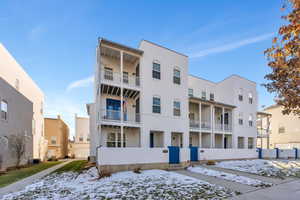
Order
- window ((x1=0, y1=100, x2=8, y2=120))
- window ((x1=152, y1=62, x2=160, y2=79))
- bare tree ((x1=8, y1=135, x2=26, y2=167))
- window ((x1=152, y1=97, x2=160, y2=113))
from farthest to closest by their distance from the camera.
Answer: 1. bare tree ((x1=8, y1=135, x2=26, y2=167))
2. window ((x1=152, y1=62, x2=160, y2=79))
3. window ((x1=152, y1=97, x2=160, y2=113))
4. window ((x1=0, y1=100, x2=8, y2=120))

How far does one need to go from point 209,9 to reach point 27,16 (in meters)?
13.1

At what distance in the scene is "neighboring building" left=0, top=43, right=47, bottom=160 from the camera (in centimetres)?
1688

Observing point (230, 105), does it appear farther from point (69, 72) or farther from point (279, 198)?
point (69, 72)

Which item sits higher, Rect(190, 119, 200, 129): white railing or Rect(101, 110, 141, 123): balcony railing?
Rect(101, 110, 141, 123): balcony railing

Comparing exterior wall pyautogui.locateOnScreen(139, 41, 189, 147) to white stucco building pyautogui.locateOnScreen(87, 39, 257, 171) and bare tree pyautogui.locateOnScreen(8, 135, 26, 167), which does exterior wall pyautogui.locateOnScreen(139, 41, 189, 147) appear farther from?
bare tree pyautogui.locateOnScreen(8, 135, 26, 167)

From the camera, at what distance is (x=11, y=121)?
1645 cm

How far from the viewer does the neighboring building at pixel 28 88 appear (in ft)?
55.4

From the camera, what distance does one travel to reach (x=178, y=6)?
12.2 m

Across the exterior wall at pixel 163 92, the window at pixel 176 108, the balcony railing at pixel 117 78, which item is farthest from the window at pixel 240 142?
the balcony railing at pixel 117 78

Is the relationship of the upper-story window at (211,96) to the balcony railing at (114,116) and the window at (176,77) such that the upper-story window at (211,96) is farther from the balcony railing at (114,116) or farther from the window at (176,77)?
the balcony railing at (114,116)

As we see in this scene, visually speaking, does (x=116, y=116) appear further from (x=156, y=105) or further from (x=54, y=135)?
(x=54, y=135)

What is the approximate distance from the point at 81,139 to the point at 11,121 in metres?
17.1

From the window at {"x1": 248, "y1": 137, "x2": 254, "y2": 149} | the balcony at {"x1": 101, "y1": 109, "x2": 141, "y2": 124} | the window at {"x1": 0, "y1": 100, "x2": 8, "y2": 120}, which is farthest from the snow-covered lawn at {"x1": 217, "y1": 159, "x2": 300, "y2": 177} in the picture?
the window at {"x1": 0, "y1": 100, "x2": 8, "y2": 120}

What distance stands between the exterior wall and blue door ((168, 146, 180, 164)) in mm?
1882
